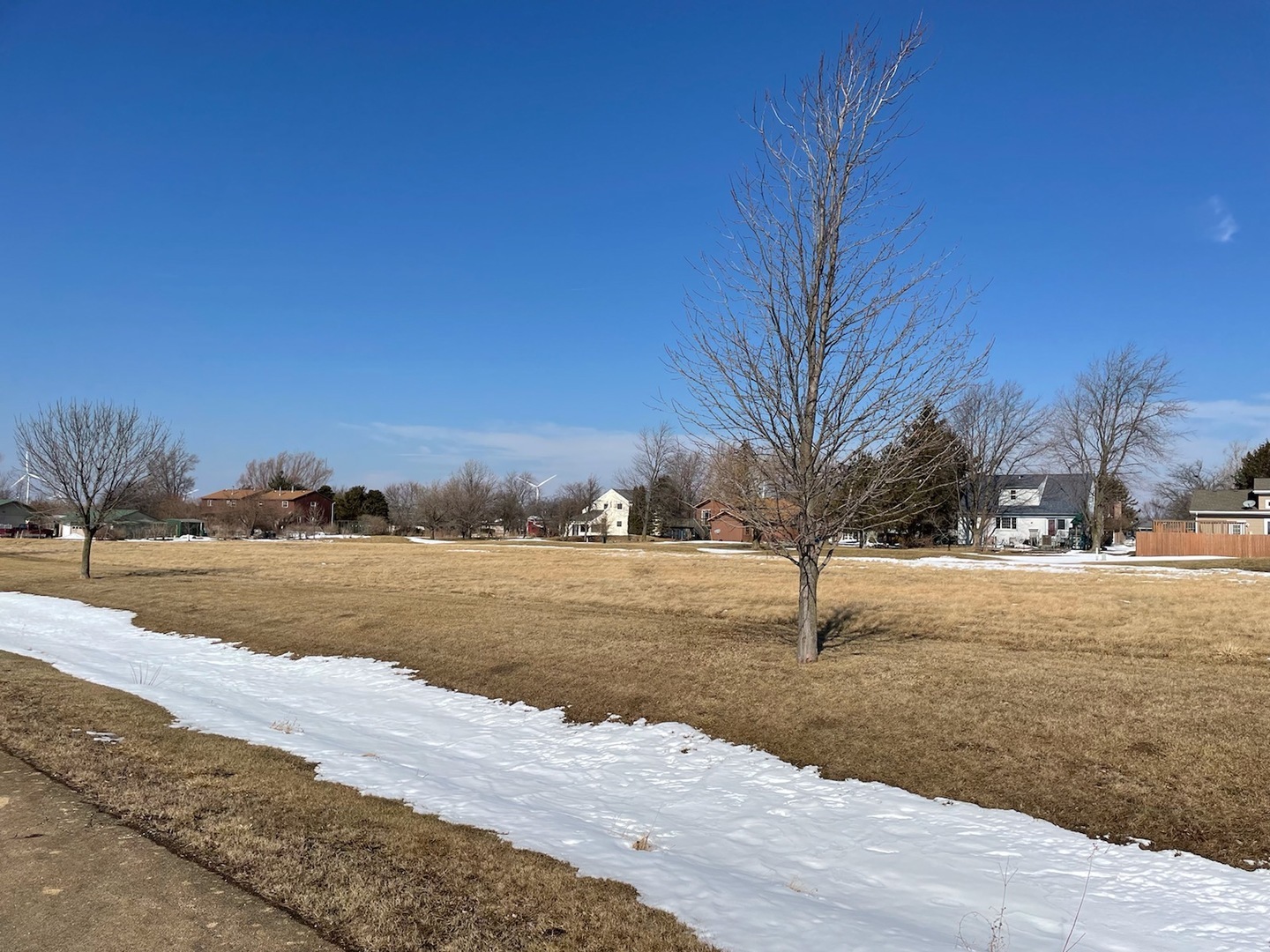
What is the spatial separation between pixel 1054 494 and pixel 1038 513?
694 centimetres

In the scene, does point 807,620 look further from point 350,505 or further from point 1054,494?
point 350,505

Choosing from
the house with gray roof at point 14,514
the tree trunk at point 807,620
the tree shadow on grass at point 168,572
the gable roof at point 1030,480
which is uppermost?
the gable roof at point 1030,480

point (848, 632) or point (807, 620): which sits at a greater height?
point (807, 620)

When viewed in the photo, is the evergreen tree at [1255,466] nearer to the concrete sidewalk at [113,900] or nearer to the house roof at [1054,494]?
the house roof at [1054,494]

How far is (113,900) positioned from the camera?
15.1 ft

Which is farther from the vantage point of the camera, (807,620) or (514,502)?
(514,502)

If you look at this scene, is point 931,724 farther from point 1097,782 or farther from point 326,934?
point 326,934

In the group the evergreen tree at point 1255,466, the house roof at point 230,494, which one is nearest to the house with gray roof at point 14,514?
the house roof at point 230,494

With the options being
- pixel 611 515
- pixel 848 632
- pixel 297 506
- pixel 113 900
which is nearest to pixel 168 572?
pixel 848 632

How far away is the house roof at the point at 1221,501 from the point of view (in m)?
→ 61.4

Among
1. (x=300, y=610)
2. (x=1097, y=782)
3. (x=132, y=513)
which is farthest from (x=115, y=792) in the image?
(x=132, y=513)

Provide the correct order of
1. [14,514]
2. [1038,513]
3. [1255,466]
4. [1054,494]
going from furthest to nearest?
[14,514] < [1054,494] < [1038,513] < [1255,466]

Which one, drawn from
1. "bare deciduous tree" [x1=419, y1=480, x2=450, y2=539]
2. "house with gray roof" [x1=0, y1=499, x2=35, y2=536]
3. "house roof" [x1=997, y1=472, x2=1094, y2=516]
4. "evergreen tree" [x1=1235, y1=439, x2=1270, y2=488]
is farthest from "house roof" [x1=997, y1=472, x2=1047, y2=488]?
"house with gray roof" [x1=0, y1=499, x2=35, y2=536]

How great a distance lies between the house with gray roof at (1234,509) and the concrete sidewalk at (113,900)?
221ft
